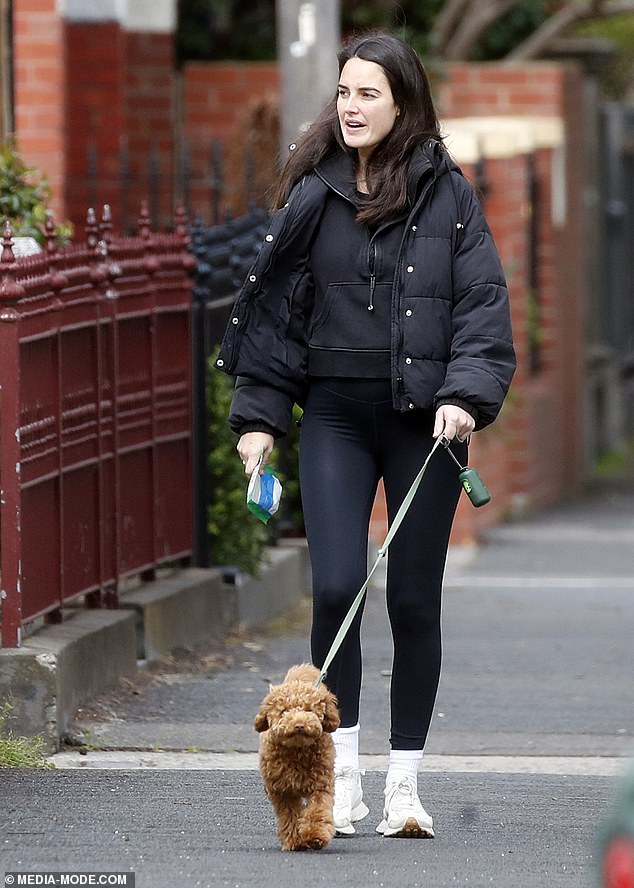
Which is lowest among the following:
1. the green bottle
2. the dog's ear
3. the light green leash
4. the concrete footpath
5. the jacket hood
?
the concrete footpath

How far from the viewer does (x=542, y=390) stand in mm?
13969

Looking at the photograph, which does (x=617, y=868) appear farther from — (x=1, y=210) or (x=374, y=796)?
(x=1, y=210)

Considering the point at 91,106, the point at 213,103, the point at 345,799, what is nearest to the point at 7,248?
the point at 345,799

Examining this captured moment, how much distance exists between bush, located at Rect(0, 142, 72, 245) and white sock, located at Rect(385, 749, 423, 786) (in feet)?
8.32

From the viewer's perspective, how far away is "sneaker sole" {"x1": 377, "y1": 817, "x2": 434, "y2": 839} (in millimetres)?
4582

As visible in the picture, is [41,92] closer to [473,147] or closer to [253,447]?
[473,147]

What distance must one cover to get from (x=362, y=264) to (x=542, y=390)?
953cm

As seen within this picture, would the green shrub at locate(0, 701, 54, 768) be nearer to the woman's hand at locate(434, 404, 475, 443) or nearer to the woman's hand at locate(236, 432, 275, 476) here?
the woman's hand at locate(236, 432, 275, 476)

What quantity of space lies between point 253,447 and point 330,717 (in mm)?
705

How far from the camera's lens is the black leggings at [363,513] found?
14.9ft

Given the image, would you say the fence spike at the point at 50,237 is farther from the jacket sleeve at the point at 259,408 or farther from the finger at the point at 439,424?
the finger at the point at 439,424

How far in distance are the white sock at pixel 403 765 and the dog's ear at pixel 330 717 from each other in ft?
1.20

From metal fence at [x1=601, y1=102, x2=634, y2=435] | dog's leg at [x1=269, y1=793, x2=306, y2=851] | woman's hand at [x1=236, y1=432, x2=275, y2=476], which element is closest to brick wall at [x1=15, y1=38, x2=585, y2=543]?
metal fence at [x1=601, y1=102, x2=634, y2=435]

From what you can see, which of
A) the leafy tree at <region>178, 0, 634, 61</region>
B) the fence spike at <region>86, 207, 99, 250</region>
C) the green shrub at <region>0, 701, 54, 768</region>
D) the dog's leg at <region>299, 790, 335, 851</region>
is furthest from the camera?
the leafy tree at <region>178, 0, 634, 61</region>
